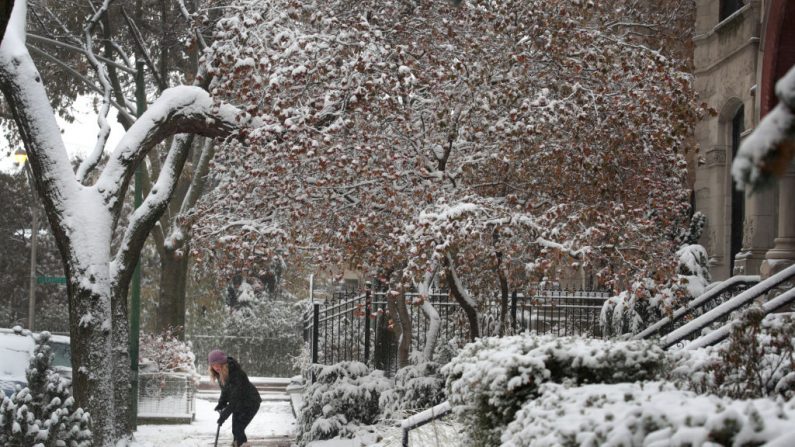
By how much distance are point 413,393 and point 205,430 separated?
6.27 meters

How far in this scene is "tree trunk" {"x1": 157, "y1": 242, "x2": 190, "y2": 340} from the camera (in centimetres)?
2392

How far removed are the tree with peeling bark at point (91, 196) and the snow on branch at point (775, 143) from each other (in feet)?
35.8

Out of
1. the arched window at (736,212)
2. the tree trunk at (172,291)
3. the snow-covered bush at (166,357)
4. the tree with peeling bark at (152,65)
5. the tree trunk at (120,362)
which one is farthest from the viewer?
the tree trunk at (172,291)

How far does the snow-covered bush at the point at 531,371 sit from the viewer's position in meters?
6.70

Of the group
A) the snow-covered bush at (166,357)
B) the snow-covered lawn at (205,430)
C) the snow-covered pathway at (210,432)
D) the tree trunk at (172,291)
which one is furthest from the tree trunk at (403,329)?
the tree trunk at (172,291)

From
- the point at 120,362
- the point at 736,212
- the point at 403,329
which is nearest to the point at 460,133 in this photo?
the point at 403,329

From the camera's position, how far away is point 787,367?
702cm

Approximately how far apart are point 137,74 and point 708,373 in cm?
1252

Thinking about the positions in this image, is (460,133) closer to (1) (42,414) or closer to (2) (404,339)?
(2) (404,339)

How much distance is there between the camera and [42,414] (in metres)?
8.45

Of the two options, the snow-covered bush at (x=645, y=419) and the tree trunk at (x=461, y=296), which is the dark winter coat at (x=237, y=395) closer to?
the tree trunk at (x=461, y=296)

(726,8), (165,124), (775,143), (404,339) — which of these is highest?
(726,8)

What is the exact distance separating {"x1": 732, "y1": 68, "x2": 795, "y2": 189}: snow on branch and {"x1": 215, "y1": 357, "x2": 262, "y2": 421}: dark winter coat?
11.8 meters

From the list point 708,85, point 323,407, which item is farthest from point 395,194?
point 708,85
